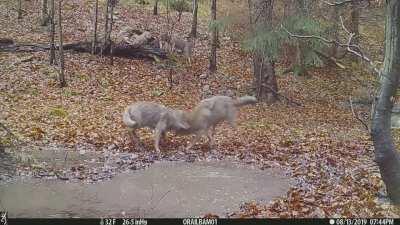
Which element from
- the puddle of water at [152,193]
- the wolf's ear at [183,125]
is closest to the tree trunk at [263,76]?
the wolf's ear at [183,125]

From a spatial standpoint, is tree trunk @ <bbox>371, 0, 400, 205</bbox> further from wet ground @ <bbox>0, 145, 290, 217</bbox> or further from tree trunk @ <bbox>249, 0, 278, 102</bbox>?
tree trunk @ <bbox>249, 0, 278, 102</bbox>

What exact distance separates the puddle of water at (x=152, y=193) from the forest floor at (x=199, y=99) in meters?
0.60

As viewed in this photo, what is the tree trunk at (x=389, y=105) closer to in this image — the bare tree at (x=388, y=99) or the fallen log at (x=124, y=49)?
the bare tree at (x=388, y=99)

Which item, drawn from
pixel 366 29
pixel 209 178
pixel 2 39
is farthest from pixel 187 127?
pixel 366 29

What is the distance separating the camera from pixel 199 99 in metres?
20.3

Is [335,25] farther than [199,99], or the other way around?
[335,25]

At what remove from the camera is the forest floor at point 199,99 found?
8914 millimetres

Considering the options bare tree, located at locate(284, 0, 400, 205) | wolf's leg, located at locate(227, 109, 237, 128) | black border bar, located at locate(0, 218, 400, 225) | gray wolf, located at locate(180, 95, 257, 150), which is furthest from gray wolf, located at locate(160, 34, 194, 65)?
black border bar, located at locate(0, 218, 400, 225)

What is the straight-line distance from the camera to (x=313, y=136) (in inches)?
594

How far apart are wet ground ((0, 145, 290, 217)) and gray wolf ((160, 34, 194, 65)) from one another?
1348cm

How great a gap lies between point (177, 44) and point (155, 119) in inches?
523

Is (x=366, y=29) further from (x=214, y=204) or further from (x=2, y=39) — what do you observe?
(x=214, y=204)

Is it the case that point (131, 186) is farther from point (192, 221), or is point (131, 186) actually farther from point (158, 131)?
point (158, 131)

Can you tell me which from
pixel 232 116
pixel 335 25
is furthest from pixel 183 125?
pixel 335 25
